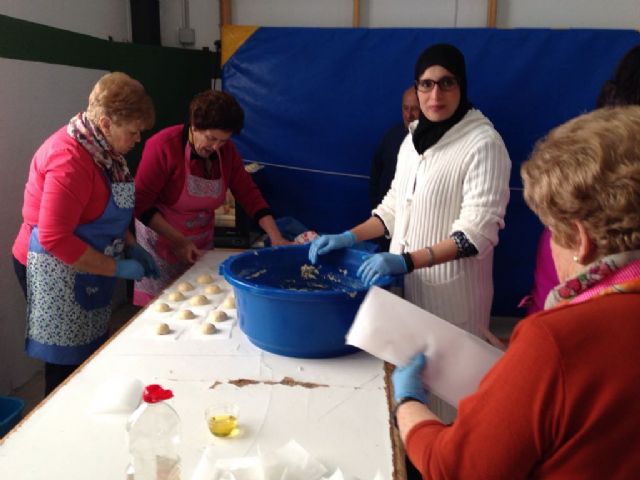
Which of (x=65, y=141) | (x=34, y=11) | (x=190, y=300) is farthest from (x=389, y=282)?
(x=34, y=11)

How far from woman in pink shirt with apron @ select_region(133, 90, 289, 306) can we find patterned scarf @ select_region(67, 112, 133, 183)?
0.41 meters

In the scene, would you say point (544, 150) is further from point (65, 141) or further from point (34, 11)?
point (34, 11)

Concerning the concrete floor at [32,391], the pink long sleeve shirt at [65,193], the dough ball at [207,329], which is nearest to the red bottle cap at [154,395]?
the dough ball at [207,329]

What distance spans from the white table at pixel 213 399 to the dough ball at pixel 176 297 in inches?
9.0

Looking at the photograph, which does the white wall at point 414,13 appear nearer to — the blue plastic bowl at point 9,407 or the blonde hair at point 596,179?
the blue plastic bowl at point 9,407

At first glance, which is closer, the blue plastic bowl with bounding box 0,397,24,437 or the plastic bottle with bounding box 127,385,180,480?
the plastic bottle with bounding box 127,385,180,480

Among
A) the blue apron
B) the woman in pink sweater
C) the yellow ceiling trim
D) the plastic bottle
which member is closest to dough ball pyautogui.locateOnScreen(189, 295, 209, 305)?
the woman in pink sweater

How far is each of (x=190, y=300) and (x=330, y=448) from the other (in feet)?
3.06

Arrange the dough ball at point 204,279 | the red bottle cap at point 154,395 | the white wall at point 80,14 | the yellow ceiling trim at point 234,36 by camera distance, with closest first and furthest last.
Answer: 1. the red bottle cap at point 154,395
2. the dough ball at point 204,279
3. the white wall at point 80,14
4. the yellow ceiling trim at point 234,36

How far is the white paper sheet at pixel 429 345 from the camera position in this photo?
1093 millimetres

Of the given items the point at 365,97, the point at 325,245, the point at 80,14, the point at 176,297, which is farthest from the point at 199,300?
the point at 80,14

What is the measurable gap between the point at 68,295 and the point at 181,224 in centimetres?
67

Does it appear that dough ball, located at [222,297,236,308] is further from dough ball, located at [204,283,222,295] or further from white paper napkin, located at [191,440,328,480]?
white paper napkin, located at [191,440,328,480]

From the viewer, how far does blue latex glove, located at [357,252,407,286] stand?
1562 mm
